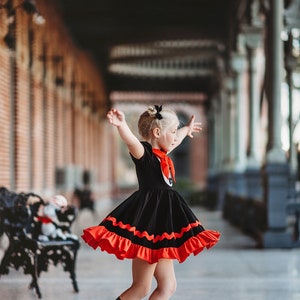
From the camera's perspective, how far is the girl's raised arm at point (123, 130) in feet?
16.1

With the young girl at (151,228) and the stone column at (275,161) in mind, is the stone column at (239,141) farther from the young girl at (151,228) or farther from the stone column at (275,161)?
the young girl at (151,228)

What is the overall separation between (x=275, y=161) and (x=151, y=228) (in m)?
7.38

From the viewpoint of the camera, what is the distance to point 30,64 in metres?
15.3

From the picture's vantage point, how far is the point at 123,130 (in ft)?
16.4

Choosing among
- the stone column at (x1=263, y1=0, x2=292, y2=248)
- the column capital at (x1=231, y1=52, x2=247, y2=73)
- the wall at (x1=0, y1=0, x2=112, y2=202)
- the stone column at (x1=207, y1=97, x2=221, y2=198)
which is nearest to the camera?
the stone column at (x1=263, y1=0, x2=292, y2=248)

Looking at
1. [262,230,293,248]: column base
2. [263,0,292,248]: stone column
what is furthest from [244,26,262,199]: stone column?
[262,230,293,248]: column base

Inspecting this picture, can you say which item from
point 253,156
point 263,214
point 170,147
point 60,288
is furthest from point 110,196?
point 170,147

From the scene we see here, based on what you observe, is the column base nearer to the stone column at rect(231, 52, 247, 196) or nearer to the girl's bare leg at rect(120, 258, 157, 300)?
the girl's bare leg at rect(120, 258, 157, 300)

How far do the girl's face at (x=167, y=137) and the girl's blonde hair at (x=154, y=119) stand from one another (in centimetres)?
3

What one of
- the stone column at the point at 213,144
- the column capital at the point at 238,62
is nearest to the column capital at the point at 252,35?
the column capital at the point at 238,62

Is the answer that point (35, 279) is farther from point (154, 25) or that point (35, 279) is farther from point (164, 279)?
point (154, 25)

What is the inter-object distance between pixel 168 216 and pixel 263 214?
7769 millimetres

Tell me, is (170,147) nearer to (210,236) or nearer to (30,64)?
(210,236)

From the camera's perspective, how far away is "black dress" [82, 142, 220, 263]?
502 cm
